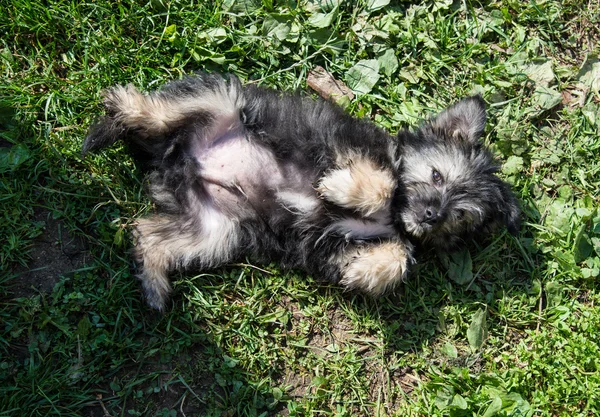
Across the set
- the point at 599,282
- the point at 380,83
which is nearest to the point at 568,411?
the point at 599,282

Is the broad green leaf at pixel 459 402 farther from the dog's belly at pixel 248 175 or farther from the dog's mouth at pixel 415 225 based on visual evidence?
the dog's belly at pixel 248 175

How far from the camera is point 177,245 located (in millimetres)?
4109

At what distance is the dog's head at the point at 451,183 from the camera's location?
412cm

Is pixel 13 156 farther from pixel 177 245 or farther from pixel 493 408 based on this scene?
pixel 493 408

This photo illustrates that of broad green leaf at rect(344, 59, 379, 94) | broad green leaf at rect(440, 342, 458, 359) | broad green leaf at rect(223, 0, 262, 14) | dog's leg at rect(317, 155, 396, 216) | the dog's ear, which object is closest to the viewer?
dog's leg at rect(317, 155, 396, 216)

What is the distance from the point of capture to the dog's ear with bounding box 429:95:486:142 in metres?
4.26

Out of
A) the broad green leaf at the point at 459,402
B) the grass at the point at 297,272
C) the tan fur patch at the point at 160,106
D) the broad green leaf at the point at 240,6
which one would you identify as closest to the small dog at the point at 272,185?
the tan fur patch at the point at 160,106

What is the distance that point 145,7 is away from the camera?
14.9ft

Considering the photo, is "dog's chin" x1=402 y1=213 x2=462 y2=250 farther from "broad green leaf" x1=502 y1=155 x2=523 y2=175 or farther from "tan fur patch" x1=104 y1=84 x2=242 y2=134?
"tan fur patch" x1=104 y1=84 x2=242 y2=134

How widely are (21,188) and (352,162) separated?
2304 millimetres

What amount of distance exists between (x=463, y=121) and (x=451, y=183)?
49 centimetres

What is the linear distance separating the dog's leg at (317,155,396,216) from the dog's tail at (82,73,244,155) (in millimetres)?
828

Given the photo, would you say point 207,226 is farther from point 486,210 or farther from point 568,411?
point 568,411

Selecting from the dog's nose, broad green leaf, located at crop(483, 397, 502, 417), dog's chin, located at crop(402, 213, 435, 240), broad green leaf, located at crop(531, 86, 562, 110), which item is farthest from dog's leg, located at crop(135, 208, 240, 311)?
broad green leaf, located at crop(531, 86, 562, 110)
